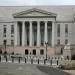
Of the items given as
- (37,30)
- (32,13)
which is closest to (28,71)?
(32,13)

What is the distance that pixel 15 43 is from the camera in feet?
441

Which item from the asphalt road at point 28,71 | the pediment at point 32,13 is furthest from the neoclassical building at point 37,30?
the asphalt road at point 28,71

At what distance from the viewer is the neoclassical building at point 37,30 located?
130 metres

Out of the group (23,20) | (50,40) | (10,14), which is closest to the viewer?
(23,20)

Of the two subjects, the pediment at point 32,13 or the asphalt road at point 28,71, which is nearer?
the asphalt road at point 28,71

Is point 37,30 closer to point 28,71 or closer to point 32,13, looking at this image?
point 32,13

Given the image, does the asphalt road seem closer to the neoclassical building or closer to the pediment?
the neoclassical building

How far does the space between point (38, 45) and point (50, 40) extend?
798 centimetres

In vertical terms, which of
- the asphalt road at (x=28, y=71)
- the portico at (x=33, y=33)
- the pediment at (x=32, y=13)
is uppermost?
the asphalt road at (x=28, y=71)

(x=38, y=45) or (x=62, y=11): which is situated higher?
(x=62, y=11)

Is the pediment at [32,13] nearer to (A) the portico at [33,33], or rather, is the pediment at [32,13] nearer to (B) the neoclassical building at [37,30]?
(B) the neoclassical building at [37,30]

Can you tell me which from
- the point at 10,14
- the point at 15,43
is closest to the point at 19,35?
the point at 15,43

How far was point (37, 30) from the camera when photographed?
134000mm

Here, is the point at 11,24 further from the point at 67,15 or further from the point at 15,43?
the point at 67,15
